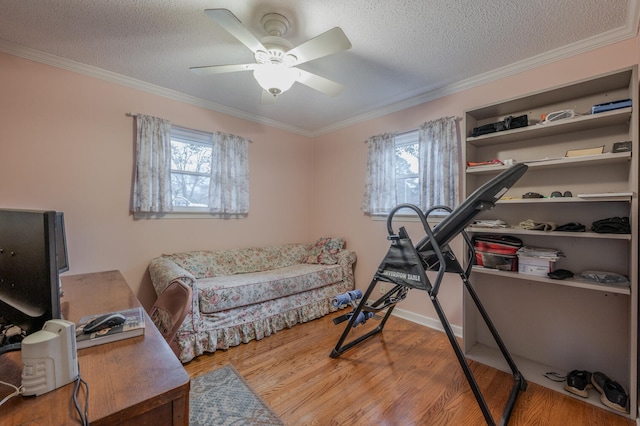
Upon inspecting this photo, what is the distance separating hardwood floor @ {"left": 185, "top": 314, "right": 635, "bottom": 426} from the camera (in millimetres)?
1605

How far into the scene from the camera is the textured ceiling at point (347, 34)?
1.75 metres

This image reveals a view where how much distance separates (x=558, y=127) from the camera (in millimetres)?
1963

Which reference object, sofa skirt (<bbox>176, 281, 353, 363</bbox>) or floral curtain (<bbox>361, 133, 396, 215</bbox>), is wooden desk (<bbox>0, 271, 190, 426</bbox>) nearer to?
sofa skirt (<bbox>176, 281, 353, 363</bbox>)

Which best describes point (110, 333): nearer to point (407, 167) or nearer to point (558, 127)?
point (558, 127)

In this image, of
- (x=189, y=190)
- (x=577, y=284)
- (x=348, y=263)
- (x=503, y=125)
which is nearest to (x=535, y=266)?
(x=577, y=284)

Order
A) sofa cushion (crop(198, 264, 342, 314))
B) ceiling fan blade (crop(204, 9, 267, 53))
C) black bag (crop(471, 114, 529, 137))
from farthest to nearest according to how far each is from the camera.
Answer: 1. sofa cushion (crop(198, 264, 342, 314))
2. black bag (crop(471, 114, 529, 137))
3. ceiling fan blade (crop(204, 9, 267, 53))

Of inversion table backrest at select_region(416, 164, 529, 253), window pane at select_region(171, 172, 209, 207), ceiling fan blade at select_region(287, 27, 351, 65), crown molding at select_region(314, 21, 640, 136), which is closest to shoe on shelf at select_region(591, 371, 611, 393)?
inversion table backrest at select_region(416, 164, 529, 253)

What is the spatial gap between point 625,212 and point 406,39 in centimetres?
198

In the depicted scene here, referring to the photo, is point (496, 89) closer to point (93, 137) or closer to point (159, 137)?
point (159, 137)

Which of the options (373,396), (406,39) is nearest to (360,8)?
(406,39)

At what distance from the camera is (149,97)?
2.87 meters

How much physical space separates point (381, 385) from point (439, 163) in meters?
2.12

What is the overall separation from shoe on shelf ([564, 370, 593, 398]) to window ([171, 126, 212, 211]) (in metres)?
3.66

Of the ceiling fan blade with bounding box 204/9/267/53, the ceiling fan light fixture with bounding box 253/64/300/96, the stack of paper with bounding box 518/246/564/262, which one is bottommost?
the stack of paper with bounding box 518/246/564/262
